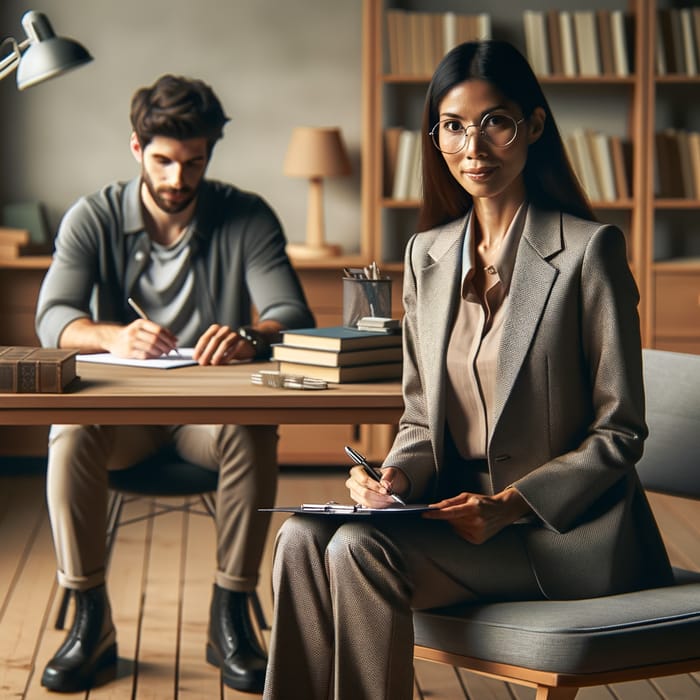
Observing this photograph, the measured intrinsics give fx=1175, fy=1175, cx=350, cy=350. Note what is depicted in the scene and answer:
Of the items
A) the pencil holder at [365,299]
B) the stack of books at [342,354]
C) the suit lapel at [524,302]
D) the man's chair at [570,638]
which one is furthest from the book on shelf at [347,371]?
the man's chair at [570,638]

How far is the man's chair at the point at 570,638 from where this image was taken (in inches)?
64.6

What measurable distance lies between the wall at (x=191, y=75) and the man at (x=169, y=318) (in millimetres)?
2065

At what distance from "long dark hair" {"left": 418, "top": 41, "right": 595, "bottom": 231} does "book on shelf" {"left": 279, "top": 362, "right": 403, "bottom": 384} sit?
0.39 metres

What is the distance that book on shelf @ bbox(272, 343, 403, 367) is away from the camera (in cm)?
226

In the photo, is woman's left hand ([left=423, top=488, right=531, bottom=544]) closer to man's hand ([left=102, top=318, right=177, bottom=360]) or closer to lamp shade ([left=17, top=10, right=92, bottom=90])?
man's hand ([left=102, top=318, right=177, bottom=360])

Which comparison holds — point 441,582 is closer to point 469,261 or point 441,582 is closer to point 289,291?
point 469,261

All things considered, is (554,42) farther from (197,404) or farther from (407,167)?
(197,404)

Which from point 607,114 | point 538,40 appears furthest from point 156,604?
point 607,114

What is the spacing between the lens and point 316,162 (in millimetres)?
4855

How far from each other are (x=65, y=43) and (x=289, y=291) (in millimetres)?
835

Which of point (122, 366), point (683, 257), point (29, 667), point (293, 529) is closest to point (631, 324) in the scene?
point (293, 529)

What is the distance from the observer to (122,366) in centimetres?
243

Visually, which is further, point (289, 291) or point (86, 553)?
point (289, 291)

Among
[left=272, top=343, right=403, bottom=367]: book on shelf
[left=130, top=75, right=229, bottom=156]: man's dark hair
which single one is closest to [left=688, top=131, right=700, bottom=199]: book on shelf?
[left=130, top=75, right=229, bottom=156]: man's dark hair
